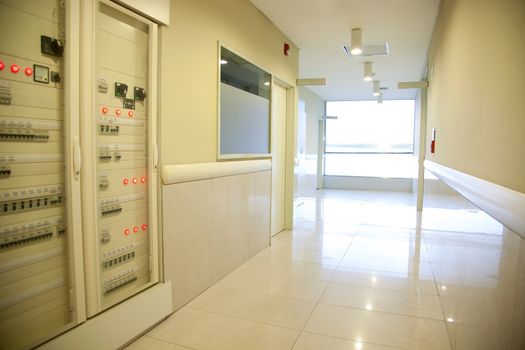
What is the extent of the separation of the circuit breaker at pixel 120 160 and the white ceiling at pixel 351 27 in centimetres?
205

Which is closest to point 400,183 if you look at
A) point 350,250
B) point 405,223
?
point 405,223

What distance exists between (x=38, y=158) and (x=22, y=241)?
42 cm

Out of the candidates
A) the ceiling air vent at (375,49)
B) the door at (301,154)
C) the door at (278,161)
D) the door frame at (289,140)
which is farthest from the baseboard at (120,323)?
the door at (301,154)

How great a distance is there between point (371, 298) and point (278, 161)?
2636 millimetres

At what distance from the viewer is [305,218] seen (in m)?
6.34

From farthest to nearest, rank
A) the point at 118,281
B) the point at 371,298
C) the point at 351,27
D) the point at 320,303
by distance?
the point at 351,27
the point at 371,298
the point at 320,303
the point at 118,281

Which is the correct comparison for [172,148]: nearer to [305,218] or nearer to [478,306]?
[478,306]

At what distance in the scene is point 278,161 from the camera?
16.9 feet

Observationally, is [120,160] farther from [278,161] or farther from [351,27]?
[351,27]

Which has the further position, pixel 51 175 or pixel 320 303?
pixel 320 303

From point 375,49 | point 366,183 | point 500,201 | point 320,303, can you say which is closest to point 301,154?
point 366,183

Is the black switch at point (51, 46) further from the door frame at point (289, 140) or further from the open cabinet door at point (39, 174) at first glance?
the door frame at point (289, 140)

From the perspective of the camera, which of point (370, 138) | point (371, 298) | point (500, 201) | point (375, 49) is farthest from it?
point (370, 138)

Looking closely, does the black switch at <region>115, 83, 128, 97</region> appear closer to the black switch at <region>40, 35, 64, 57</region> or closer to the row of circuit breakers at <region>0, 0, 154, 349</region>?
the row of circuit breakers at <region>0, 0, 154, 349</region>
